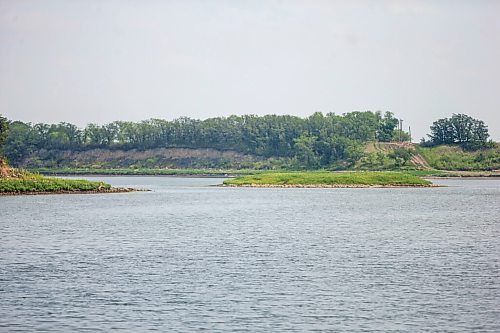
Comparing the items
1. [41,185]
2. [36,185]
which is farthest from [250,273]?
[41,185]

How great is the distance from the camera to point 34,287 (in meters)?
33.8

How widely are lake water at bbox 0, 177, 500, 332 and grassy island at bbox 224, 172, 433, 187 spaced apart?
69001 millimetres

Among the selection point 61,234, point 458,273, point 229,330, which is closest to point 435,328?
point 229,330

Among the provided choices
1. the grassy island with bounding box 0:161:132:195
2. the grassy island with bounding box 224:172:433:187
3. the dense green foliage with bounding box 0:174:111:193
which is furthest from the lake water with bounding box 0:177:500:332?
the grassy island with bounding box 224:172:433:187

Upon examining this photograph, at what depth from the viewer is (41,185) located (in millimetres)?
109875

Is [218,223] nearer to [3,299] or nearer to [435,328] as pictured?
[3,299]

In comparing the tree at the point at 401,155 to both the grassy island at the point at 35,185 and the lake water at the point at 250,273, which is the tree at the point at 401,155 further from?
the lake water at the point at 250,273

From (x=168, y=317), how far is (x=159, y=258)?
15.0 meters

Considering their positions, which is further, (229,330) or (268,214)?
(268,214)

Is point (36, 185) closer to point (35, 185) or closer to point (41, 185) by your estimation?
point (35, 185)

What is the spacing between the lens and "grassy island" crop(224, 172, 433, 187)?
140875mm

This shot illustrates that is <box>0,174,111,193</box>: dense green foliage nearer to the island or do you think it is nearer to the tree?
the island

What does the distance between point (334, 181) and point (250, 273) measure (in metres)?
104

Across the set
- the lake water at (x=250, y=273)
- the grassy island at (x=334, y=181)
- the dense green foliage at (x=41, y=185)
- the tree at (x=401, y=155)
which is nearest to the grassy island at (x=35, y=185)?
the dense green foliage at (x=41, y=185)
